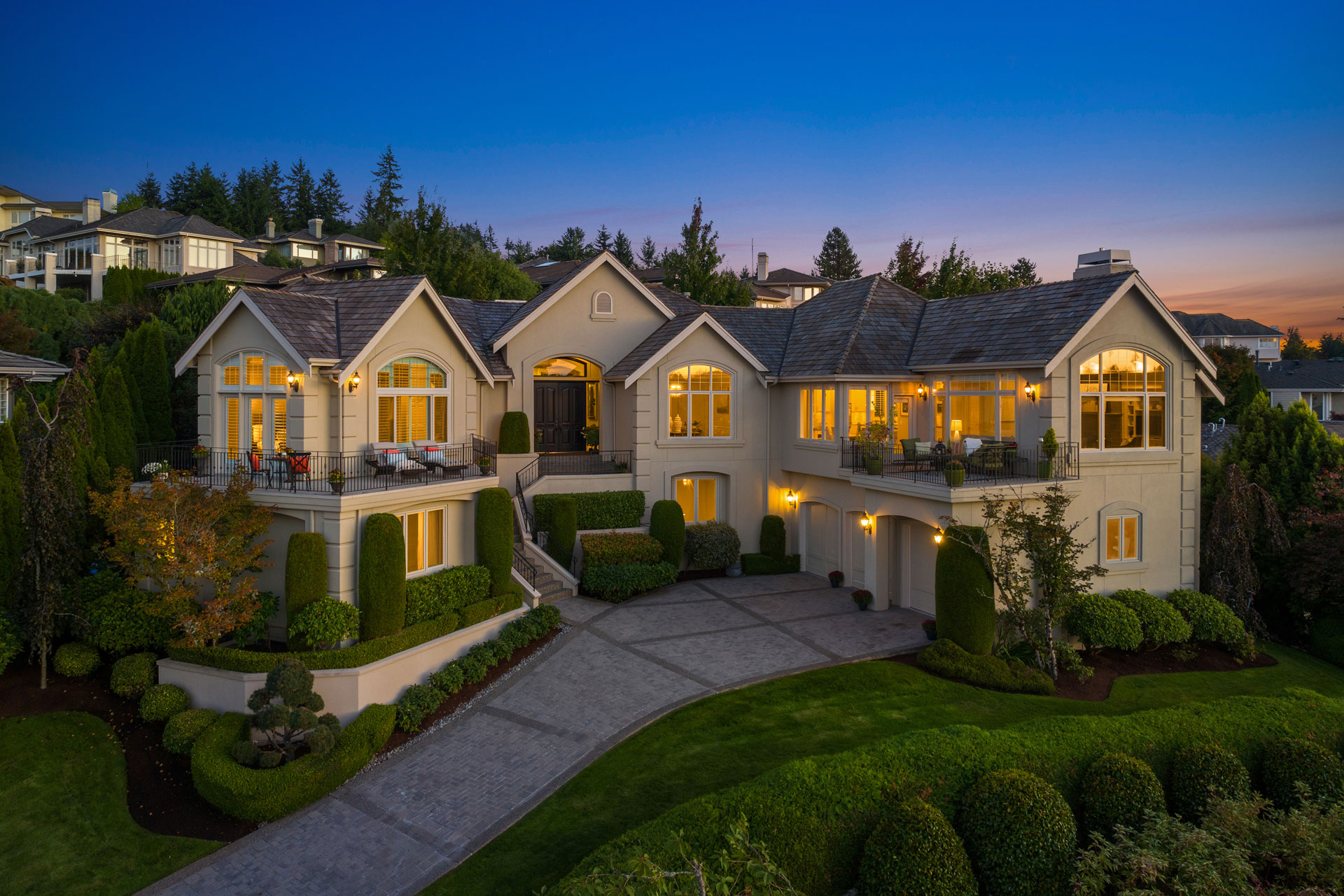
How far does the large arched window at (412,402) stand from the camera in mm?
20297

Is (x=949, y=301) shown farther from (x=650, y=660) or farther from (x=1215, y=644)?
(x=650, y=660)

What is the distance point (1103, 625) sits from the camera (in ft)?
63.2

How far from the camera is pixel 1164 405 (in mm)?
21734

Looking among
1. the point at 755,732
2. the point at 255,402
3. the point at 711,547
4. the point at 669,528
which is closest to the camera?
the point at 755,732

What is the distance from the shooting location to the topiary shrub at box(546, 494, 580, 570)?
908 inches

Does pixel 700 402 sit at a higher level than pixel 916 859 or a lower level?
higher

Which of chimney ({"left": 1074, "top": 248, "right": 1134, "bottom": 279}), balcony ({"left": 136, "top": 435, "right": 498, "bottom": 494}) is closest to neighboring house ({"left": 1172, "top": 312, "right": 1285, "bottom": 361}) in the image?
chimney ({"left": 1074, "top": 248, "right": 1134, "bottom": 279})

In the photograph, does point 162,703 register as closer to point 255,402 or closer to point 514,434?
point 255,402

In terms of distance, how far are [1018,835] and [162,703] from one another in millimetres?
15132

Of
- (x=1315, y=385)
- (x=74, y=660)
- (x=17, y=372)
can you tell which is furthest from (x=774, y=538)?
(x=1315, y=385)

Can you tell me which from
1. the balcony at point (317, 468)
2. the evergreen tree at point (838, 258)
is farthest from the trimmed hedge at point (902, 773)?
the evergreen tree at point (838, 258)

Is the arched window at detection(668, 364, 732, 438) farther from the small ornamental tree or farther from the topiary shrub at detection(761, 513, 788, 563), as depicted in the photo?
the small ornamental tree

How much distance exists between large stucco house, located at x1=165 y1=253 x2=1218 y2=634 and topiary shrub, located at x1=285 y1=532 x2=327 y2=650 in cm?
46

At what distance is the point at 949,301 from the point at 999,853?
18336 millimetres
